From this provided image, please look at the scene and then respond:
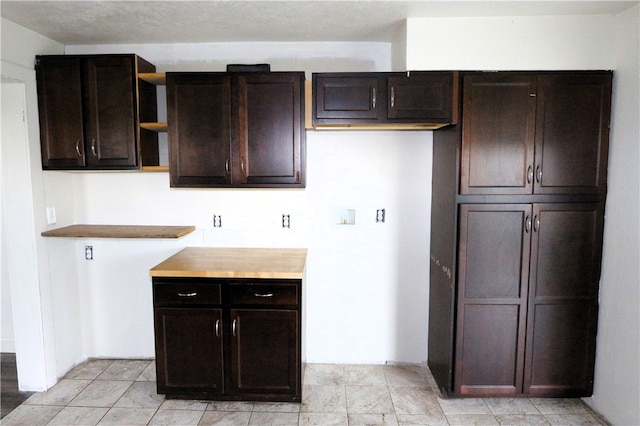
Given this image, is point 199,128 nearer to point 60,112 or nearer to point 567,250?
point 60,112

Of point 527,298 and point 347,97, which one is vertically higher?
point 347,97

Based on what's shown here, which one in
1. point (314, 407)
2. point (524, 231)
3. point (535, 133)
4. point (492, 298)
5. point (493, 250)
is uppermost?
point (535, 133)

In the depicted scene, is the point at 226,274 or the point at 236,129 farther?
the point at 236,129

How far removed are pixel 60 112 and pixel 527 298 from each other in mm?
3283

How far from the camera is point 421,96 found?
234 centimetres

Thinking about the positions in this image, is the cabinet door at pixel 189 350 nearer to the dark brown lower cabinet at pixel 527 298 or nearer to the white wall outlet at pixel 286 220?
the white wall outlet at pixel 286 220

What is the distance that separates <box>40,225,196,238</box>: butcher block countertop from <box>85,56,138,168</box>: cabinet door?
471mm

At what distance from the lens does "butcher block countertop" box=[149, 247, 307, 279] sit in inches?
92.0

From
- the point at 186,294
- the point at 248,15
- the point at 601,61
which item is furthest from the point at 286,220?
the point at 601,61

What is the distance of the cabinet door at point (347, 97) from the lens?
236cm

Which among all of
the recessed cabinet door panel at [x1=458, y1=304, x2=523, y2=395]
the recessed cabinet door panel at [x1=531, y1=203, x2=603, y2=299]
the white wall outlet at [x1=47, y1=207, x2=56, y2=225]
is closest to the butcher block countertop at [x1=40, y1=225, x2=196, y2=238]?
the white wall outlet at [x1=47, y1=207, x2=56, y2=225]

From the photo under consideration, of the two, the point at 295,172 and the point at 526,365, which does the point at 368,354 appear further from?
the point at 295,172

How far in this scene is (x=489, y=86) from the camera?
7.47ft

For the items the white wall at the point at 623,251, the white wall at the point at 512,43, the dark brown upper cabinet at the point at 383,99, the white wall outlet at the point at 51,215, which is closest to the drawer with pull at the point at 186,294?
the white wall outlet at the point at 51,215
